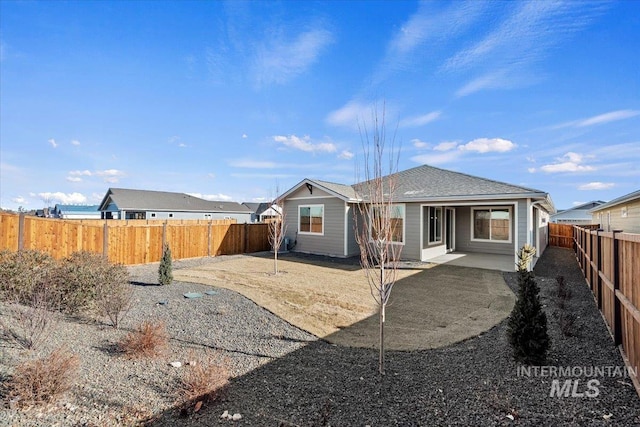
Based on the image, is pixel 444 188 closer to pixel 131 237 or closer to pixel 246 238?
pixel 246 238

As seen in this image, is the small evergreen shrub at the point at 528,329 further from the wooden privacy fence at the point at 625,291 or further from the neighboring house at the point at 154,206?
the neighboring house at the point at 154,206

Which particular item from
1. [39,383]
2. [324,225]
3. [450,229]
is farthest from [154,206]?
[39,383]

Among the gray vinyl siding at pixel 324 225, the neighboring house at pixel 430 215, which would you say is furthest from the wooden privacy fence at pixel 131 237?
the neighboring house at pixel 430 215

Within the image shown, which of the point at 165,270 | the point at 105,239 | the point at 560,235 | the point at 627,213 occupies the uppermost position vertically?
the point at 627,213

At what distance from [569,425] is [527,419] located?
292 millimetres

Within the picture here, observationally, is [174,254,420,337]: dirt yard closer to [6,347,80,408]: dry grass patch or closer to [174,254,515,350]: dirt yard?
[174,254,515,350]: dirt yard

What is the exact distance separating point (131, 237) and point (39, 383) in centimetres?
995

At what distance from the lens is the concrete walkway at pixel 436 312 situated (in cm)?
485

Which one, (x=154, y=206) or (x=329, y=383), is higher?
(x=154, y=206)

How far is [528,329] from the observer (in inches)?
144

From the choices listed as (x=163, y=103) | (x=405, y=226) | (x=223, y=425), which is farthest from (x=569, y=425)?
(x=163, y=103)

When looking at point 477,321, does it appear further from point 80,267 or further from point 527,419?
point 80,267

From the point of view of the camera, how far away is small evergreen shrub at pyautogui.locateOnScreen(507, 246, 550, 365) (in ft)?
11.7

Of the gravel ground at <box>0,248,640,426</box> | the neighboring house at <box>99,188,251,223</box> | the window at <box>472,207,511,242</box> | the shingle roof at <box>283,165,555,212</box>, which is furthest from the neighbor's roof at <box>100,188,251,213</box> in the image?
the window at <box>472,207,511,242</box>
